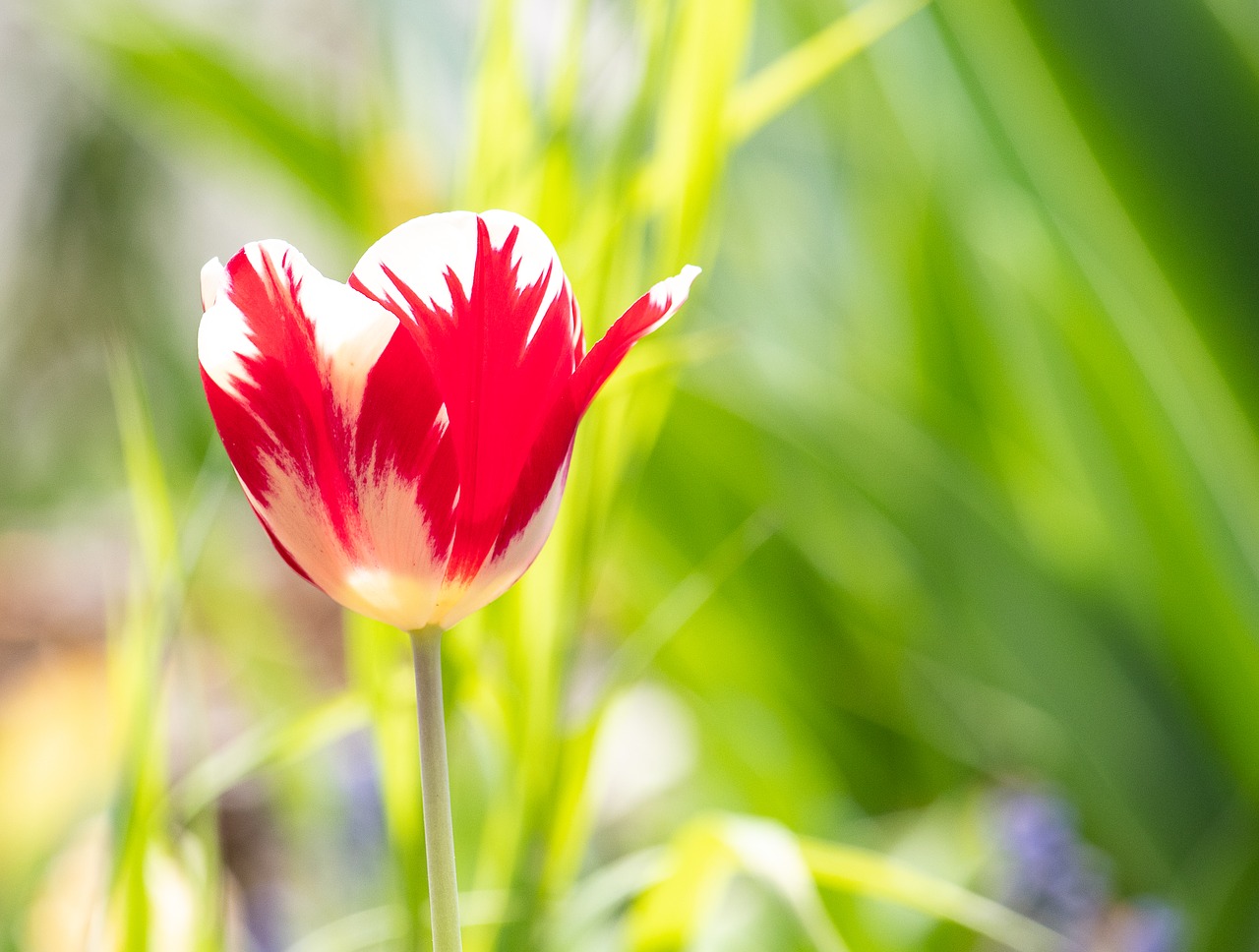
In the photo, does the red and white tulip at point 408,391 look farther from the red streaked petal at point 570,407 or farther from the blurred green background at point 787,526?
the blurred green background at point 787,526

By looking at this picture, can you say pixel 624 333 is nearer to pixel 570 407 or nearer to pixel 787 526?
pixel 570 407

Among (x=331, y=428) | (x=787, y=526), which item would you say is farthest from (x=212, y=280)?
(x=787, y=526)

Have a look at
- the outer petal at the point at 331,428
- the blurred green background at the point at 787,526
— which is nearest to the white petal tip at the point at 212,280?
the outer petal at the point at 331,428

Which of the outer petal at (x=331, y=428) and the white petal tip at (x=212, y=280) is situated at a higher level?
the white petal tip at (x=212, y=280)

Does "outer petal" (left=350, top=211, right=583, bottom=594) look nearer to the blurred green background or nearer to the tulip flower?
the tulip flower

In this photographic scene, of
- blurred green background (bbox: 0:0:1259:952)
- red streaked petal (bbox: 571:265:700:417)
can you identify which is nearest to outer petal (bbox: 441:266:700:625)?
red streaked petal (bbox: 571:265:700:417)

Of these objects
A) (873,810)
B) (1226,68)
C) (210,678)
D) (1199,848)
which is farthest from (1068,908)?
(210,678)

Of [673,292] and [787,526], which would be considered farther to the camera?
[787,526]
